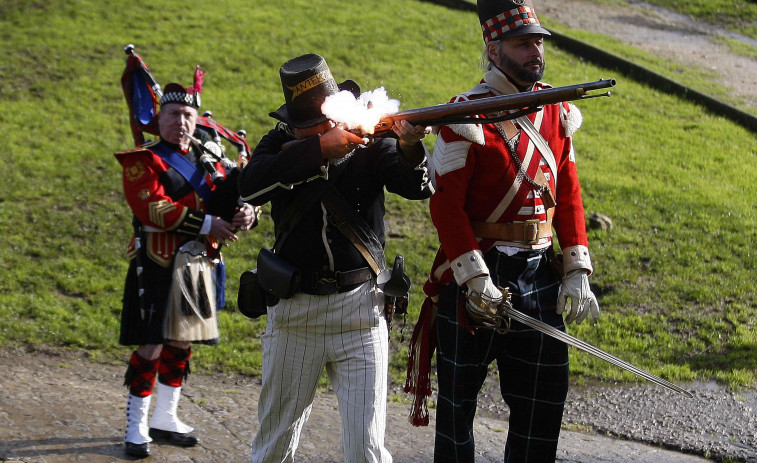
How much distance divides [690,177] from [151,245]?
22.0 ft

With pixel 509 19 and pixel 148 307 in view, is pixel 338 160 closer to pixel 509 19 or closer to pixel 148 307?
pixel 509 19

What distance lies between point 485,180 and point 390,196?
5914mm

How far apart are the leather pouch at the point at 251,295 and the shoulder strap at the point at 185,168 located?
161cm

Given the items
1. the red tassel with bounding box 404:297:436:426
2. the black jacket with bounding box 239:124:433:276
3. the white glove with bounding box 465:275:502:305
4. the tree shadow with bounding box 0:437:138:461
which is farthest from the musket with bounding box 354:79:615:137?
the tree shadow with bounding box 0:437:138:461

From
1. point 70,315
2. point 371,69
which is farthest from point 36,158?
point 371,69

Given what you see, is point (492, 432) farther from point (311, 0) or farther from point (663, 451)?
point (311, 0)

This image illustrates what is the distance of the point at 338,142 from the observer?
149 inches

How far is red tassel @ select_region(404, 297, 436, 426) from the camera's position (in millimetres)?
4570

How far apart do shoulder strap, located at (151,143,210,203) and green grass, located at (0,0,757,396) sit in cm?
170

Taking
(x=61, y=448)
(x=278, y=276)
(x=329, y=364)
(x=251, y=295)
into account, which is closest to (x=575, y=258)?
(x=329, y=364)

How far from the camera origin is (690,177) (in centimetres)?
1036

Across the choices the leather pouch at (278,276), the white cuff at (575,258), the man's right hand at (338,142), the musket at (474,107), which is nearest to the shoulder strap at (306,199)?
the leather pouch at (278,276)

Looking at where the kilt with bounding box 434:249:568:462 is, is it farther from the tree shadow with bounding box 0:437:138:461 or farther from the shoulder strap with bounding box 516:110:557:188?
the tree shadow with bounding box 0:437:138:461

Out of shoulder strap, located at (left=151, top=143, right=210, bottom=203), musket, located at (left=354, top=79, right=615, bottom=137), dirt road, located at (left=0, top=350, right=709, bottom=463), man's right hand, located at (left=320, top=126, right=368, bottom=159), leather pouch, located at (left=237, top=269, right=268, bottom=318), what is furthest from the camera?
shoulder strap, located at (left=151, top=143, right=210, bottom=203)
